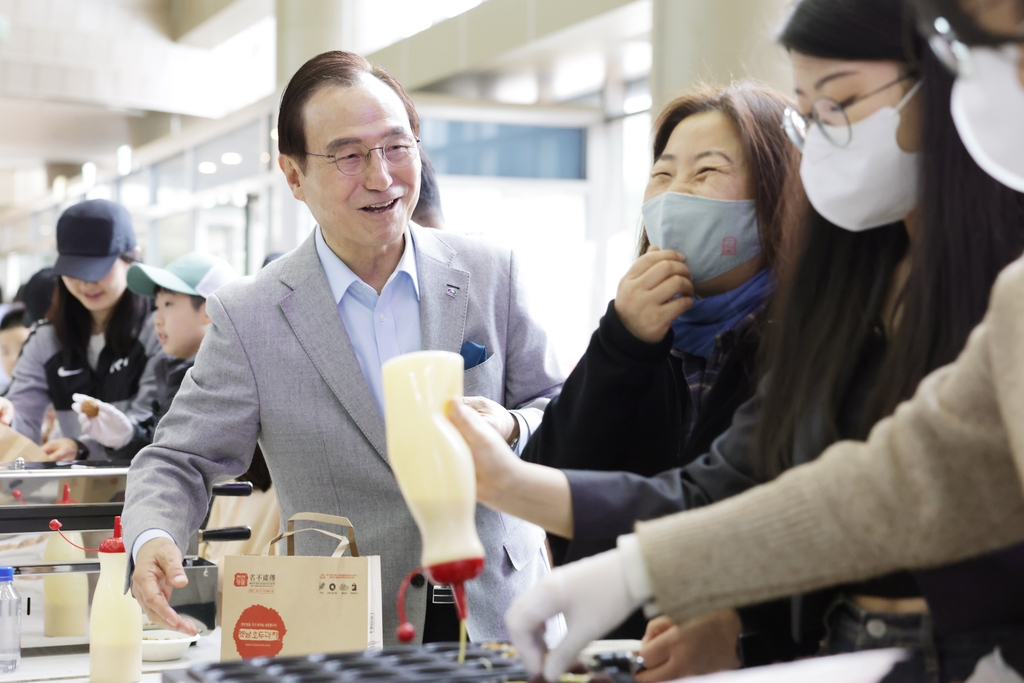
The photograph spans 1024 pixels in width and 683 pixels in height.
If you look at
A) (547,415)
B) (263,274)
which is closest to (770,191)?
(547,415)

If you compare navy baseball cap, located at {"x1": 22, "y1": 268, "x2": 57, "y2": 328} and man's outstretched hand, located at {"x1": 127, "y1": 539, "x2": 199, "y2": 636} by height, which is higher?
navy baseball cap, located at {"x1": 22, "y1": 268, "x2": 57, "y2": 328}

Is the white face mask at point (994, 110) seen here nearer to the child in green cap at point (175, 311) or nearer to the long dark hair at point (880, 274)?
the long dark hair at point (880, 274)

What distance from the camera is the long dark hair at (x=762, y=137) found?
5.95ft

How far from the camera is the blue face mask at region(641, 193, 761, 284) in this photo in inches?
71.5

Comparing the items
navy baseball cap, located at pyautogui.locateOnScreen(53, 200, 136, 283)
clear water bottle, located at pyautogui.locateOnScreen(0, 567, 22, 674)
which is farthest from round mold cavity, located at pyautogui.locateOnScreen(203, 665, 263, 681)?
navy baseball cap, located at pyautogui.locateOnScreen(53, 200, 136, 283)

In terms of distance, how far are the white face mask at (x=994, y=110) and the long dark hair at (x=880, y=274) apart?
0.21m

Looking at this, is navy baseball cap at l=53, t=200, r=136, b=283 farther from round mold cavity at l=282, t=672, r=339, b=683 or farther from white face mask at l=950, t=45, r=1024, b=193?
white face mask at l=950, t=45, r=1024, b=193

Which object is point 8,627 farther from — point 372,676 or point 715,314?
point 715,314

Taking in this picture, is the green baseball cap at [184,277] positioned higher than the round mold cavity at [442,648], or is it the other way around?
the green baseball cap at [184,277]

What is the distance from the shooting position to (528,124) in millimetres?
9445

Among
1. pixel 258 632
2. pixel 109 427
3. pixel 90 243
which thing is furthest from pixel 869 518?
pixel 90 243

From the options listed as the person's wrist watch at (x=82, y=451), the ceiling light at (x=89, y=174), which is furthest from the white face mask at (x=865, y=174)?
the ceiling light at (x=89, y=174)

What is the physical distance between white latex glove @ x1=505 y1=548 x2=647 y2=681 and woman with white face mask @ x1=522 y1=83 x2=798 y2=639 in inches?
26.2

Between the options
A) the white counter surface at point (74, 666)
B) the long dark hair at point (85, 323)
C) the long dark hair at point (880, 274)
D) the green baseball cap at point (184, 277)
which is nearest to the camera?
the long dark hair at point (880, 274)
